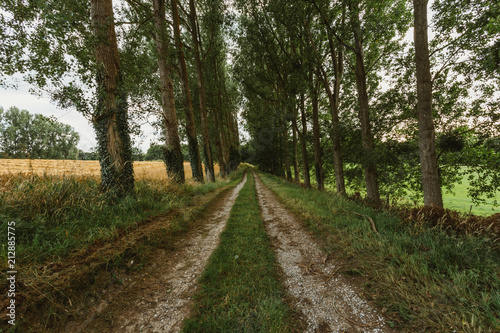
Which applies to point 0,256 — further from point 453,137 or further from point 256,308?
point 453,137

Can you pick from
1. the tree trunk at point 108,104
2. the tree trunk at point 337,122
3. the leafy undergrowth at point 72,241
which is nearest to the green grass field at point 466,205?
the tree trunk at point 337,122

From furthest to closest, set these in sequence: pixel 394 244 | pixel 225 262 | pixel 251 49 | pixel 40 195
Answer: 1. pixel 251 49
2. pixel 40 195
3. pixel 225 262
4. pixel 394 244

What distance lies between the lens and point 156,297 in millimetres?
2393

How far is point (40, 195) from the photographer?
11.4 ft

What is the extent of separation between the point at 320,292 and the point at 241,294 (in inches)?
45.6

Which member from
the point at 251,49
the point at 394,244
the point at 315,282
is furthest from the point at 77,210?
the point at 251,49

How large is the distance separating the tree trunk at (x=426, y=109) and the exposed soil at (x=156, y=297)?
7.19 meters

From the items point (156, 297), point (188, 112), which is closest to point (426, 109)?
point (156, 297)

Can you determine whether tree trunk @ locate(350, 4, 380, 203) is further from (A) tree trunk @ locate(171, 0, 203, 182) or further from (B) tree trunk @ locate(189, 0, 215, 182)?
(B) tree trunk @ locate(189, 0, 215, 182)

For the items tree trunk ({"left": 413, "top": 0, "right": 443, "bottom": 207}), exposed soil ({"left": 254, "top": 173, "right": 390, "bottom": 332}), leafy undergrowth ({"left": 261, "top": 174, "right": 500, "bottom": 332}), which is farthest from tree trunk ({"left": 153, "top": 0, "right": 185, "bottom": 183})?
tree trunk ({"left": 413, "top": 0, "right": 443, "bottom": 207})

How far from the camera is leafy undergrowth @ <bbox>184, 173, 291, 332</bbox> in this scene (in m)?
1.88

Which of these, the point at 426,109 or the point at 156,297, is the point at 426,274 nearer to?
the point at 156,297

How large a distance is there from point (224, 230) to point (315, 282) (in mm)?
2810

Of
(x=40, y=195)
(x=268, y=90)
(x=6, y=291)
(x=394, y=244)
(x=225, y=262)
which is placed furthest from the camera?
(x=268, y=90)
